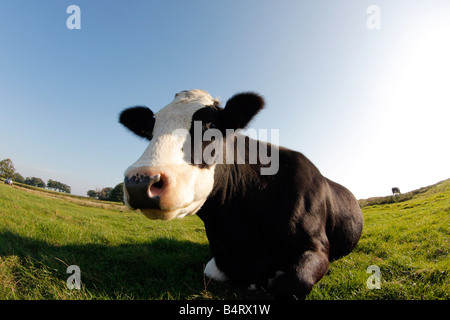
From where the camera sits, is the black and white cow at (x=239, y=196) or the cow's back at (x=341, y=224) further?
the cow's back at (x=341, y=224)

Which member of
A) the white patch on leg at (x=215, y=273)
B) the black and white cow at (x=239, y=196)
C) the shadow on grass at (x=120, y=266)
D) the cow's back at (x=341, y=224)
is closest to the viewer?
the black and white cow at (x=239, y=196)

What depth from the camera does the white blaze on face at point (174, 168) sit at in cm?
207

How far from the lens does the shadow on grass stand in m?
2.83

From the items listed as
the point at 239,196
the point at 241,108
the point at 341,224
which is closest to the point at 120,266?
the point at 239,196

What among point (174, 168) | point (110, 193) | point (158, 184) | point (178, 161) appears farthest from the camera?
point (110, 193)

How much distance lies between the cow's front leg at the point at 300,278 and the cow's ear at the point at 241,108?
6.39 ft

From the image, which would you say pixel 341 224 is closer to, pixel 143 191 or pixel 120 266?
pixel 143 191


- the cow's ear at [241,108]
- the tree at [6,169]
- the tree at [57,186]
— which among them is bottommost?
the tree at [57,186]

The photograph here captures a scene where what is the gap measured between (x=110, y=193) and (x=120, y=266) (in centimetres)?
8252

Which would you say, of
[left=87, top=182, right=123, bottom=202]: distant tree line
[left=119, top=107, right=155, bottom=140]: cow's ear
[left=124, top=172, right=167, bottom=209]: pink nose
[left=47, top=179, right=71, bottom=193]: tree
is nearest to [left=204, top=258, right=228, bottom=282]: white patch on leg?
[left=124, top=172, right=167, bottom=209]: pink nose

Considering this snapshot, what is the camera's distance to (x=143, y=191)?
1.96m

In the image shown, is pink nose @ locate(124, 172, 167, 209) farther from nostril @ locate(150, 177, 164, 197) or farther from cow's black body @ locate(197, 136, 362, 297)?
cow's black body @ locate(197, 136, 362, 297)

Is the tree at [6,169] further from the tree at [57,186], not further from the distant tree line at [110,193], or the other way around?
the tree at [57,186]

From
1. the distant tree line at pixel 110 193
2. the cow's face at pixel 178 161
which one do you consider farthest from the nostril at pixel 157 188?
the distant tree line at pixel 110 193
